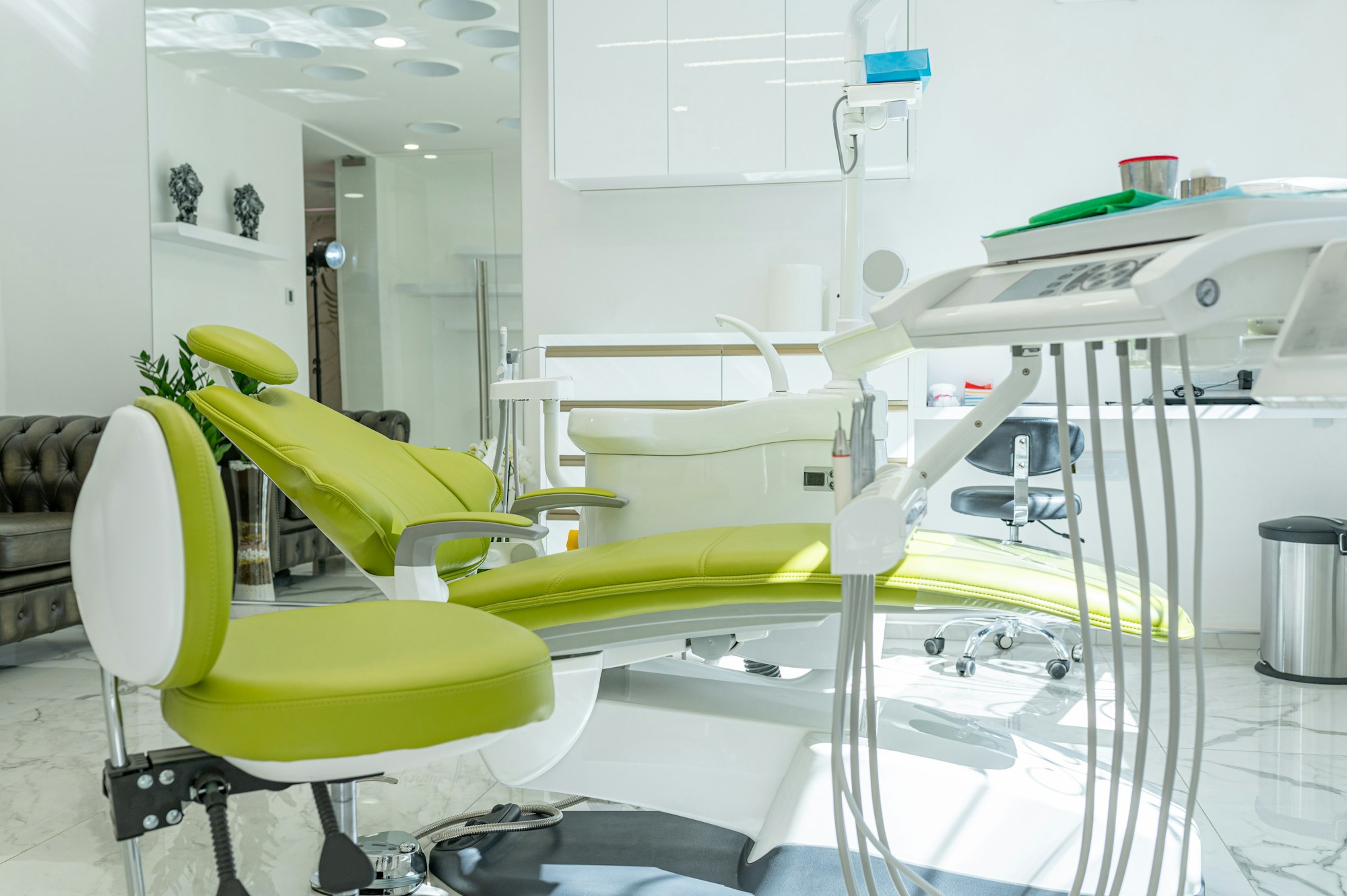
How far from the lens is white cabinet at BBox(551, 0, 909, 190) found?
3.77m

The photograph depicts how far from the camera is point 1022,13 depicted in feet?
12.9

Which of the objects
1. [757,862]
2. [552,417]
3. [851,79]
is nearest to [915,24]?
[851,79]

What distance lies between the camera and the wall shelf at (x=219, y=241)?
468 centimetres

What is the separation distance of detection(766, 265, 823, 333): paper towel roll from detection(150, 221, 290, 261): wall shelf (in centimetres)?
231

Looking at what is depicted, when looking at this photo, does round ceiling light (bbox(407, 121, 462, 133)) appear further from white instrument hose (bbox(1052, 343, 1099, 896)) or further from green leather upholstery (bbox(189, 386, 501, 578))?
white instrument hose (bbox(1052, 343, 1099, 896))

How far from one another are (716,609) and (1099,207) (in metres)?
0.94

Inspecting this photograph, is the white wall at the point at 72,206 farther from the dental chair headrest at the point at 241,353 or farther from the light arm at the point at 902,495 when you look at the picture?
the light arm at the point at 902,495

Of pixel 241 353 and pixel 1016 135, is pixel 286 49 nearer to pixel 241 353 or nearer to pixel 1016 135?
pixel 1016 135


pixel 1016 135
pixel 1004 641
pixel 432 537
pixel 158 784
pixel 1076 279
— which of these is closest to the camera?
pixel 1076 279

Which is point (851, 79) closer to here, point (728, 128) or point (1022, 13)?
point (728, 128)

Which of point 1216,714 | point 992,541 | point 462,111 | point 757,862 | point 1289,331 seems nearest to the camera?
point 1289,331

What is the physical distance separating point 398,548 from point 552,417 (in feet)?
2.98

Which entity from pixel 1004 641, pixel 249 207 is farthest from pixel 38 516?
pixel 1004 641

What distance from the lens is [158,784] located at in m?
1.17
